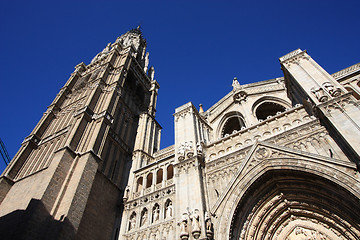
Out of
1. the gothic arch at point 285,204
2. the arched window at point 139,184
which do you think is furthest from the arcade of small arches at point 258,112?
the gothic arch at point 285,204

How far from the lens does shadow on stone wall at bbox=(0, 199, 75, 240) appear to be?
37.3 feet

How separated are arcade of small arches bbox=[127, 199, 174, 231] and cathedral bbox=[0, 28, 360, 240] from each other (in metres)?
0.06

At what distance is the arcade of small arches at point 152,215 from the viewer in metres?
13.9

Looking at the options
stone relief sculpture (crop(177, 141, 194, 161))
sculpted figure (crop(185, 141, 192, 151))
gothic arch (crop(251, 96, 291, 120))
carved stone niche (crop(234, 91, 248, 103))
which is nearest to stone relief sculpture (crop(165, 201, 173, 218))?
stone relief sculpture (crop(177, 141, 194, 161))

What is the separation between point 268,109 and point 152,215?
477 inches

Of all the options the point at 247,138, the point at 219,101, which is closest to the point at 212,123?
the point at 219,101

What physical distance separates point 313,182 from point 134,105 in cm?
2083

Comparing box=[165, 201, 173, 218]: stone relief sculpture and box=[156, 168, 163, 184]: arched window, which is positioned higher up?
box=[156, 168, 163, 184]: arched window

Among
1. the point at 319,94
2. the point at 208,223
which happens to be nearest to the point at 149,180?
the point at 208,223

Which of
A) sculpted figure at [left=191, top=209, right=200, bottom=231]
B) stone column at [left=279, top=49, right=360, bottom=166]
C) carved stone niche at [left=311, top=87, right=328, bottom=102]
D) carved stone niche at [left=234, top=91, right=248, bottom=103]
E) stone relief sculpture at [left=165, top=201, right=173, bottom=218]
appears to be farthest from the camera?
carved stone niche at [left=234, top=91, right=248, bottom=103]

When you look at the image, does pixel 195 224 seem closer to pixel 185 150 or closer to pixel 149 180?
pixel 185 150

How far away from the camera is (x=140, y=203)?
15.7m

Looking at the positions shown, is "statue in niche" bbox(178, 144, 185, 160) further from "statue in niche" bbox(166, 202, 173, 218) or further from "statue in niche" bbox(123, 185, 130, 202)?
"statue in niche" bbox(123, 185, 130, 202)

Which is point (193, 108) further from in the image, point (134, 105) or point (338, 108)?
point (134, 105)
